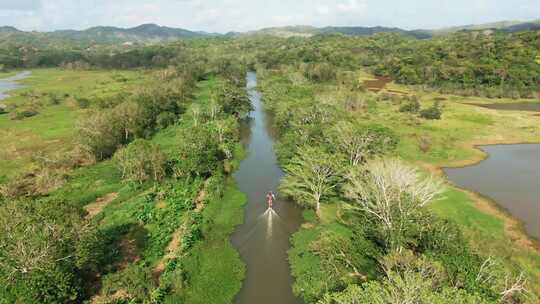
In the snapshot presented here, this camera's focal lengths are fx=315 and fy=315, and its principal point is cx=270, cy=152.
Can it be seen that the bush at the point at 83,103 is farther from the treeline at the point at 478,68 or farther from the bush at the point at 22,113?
the treeline at the point at 478,68

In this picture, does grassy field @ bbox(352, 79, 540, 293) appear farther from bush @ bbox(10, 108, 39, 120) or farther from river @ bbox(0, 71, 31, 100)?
river @ bbox(0, 71, 31, 100)

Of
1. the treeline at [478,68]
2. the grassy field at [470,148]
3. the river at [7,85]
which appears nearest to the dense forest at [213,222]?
the grassy field at [470,148]

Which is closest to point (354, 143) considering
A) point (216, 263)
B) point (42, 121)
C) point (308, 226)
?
point (308, 226)

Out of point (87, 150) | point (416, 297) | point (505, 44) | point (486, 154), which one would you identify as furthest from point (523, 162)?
point (505, 44)

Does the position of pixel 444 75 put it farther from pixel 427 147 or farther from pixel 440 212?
pixel 440 212

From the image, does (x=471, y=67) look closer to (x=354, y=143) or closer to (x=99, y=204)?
(x=354, y=143)

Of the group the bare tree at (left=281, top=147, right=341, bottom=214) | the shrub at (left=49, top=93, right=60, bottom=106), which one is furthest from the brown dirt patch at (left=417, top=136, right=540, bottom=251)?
the shrub at (left=49, top=93, right=60, bottom=106)
